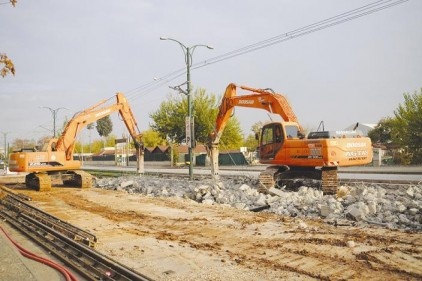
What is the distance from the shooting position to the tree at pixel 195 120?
53.6 meters

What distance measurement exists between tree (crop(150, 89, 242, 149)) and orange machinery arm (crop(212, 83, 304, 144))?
3267 centimetres

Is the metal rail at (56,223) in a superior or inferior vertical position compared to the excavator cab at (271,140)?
inferior

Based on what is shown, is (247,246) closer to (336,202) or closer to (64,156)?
(336,202)

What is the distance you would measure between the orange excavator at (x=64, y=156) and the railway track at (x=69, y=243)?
6860 millimetres

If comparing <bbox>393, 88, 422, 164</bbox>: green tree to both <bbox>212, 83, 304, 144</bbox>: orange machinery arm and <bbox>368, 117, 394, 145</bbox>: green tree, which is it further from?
<bbox>212, 83, 304, 144</bbox>: orange machinery arm

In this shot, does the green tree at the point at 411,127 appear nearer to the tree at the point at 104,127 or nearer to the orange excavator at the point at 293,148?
the orange excavator at the point at 293,148

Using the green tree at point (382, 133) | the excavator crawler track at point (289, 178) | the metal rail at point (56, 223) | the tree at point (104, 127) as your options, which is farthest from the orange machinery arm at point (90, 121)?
the tree at point (104, 127)

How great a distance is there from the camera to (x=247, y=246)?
8.10 m

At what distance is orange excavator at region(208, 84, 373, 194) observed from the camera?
48.5 ft

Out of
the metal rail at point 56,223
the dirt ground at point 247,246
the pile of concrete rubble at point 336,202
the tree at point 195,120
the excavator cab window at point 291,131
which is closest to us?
the dirt ground at point 247,246

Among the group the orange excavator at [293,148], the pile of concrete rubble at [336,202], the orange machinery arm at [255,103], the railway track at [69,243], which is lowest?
the railway track at [69,243]

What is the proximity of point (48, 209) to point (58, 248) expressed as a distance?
6.95 m

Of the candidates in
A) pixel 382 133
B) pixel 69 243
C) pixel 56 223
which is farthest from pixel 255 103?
pixel 382 133

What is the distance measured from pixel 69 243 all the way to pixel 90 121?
14.9 metres
